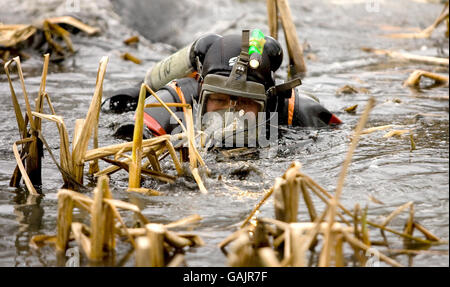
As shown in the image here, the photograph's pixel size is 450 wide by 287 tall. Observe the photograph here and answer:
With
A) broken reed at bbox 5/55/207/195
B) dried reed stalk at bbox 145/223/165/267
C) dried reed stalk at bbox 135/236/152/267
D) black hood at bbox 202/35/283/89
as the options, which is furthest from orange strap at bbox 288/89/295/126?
dried reed stalk at bbox 135/236/152/267

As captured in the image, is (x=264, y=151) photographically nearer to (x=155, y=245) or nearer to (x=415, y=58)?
(x=155, y=245)

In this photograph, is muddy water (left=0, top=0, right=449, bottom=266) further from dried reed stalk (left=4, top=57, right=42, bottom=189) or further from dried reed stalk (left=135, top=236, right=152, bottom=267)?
dried reed stalk (left=135, top=236, right=152, bottom=267)

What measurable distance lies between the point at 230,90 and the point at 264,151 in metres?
0.53

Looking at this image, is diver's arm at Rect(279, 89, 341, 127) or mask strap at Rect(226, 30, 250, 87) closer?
mask strap at Rect(226, 30, 250, 87)

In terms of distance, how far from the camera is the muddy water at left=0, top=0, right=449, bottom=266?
2.77 m

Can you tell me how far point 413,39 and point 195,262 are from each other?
7.53m

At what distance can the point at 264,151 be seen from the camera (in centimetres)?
410

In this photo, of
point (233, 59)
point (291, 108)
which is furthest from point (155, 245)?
point (291, 108)

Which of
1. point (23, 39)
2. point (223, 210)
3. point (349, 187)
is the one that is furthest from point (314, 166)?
point (23, 39)

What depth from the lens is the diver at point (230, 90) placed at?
3.81 metres

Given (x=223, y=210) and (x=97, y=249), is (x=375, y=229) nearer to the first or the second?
(x=223, y=210)

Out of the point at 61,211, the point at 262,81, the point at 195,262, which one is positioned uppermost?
the point at 262,81

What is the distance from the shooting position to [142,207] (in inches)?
115

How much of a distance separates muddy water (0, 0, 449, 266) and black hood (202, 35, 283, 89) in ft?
1.68
